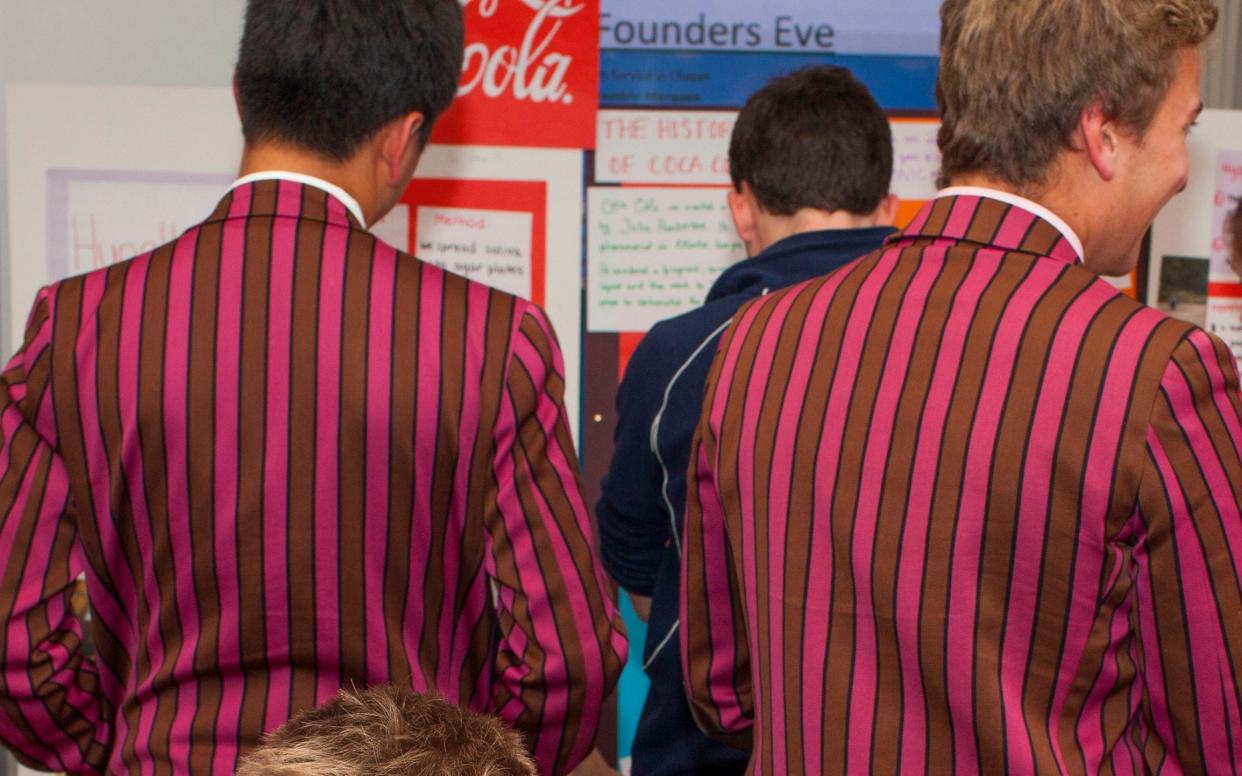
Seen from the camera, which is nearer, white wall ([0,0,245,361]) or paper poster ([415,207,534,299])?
paper poster ([415,207,534,299])

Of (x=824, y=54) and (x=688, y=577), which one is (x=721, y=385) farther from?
(x=824, y=54)

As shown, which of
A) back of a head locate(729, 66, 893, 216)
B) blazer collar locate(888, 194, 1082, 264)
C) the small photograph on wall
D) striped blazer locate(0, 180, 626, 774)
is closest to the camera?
blazer collar locate(888, 194, 1082, 264)

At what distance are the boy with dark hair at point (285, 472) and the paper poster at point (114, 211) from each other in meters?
1.19

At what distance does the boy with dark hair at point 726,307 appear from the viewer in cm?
179

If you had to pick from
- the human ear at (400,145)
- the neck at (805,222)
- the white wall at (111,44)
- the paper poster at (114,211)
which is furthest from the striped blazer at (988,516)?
the white wall at (111,44)

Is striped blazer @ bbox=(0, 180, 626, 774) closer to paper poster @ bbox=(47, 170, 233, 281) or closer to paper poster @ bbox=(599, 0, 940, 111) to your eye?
paper poster @ bbox=(47, 170, 233, 281)

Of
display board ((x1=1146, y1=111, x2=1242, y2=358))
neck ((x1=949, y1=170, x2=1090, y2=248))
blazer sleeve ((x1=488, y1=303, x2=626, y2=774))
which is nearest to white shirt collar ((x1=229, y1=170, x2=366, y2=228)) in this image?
blazer sleeve ((x1=488, y1=303, x2=626, y2=774))

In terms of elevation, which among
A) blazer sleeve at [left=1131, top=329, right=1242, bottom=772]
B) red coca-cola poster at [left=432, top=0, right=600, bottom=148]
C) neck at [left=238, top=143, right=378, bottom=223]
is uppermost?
red coca-cola poster at [left=432, top=0, right=600, bottom=148]

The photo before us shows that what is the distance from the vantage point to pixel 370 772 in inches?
36.4

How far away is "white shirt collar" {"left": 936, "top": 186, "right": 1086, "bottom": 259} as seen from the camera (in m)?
1.11

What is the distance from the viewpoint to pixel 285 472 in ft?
3.95

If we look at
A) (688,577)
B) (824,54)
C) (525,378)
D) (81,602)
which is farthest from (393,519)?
(824,54)

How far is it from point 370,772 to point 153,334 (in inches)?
19.6

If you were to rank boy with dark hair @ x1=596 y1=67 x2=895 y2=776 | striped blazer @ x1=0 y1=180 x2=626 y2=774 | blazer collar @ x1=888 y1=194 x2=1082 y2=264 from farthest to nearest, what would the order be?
boy with dark hair @ x1=596 y1=67 x2=895 y2=776 < striped blazer @ x1=0 y1=180 x2=626 y2=774 < blazer collar @ x1=888 y1=194 x2=1082 y2=264
